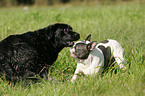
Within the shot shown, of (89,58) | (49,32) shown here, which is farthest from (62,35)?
(89,58)

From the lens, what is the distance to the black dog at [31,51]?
11.1ft

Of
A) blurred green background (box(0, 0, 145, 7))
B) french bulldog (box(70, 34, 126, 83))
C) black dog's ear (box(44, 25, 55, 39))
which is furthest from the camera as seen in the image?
blurred green background (box(0, 0, 145, 7))

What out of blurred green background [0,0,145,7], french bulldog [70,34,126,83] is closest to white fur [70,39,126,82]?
french bulldog [70,34,126,83]

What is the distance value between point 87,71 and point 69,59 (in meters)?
1.13

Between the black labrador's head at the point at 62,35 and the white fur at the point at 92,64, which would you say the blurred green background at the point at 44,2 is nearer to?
the black labrador's head at the point at 62,35

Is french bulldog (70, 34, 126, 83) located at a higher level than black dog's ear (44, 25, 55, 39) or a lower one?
lower

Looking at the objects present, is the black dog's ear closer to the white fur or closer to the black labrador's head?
the black labrador's head

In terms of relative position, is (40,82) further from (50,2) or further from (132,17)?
(50,2)

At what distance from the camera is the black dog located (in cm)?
339

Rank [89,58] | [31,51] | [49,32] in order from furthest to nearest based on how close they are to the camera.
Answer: [49,32]
[31,51]
[89,58]

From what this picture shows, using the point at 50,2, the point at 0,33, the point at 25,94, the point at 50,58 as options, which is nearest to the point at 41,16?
the point at 0,33

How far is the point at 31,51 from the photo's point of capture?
3.57 m

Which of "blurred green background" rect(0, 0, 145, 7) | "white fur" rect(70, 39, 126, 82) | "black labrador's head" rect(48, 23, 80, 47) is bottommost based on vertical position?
"white fur" rect(70, 39, 126, 82)

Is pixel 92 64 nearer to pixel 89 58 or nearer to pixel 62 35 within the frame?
pixel 89 58
